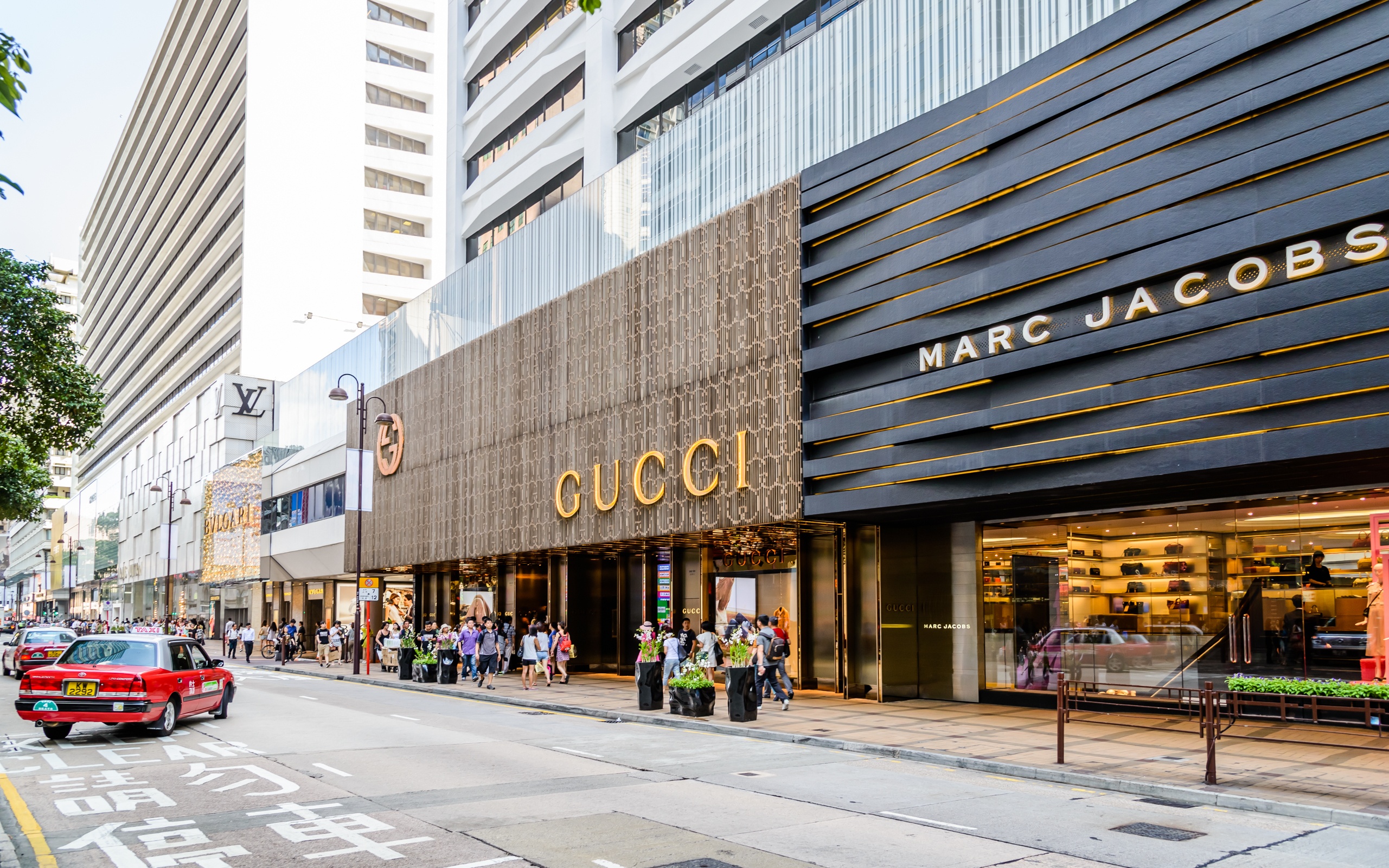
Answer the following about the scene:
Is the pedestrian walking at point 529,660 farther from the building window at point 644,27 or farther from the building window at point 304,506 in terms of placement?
the building window at point 304,506

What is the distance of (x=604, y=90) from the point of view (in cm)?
3469

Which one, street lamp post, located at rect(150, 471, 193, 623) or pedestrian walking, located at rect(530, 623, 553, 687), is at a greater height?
street lamp post, located at rect(150, 471, 193, 623)

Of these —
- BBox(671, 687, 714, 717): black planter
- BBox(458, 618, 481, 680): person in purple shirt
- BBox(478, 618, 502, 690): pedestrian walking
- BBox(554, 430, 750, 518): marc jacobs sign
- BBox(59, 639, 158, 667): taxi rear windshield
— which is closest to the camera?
BBox(59, 639, 158, 667): taxi rear windshield

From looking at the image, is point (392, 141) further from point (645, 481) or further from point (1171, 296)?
point (1171, 296)

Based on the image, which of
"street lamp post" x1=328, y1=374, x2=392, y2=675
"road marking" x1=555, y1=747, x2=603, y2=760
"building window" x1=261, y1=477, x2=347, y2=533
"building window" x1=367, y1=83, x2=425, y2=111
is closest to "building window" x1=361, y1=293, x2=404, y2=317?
"building window" x1=367, y1=83, x2=425, y2=111

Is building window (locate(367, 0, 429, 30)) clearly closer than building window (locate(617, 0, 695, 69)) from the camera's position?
No

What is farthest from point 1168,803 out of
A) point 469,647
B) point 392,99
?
point 392,99

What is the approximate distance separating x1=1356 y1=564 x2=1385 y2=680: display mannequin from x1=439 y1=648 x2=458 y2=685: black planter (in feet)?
68.5

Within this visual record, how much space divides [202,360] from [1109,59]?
79497 mm

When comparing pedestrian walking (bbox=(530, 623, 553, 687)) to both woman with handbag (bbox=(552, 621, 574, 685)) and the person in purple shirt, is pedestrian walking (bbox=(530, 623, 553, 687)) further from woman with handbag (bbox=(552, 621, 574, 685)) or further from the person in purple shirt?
the person in purple shirt

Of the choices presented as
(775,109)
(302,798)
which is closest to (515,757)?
(302,798)

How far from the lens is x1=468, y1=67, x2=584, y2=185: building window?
38.0 metres

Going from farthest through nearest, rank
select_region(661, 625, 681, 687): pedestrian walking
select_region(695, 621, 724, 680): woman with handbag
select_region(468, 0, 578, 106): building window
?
select_region(468, 0, 578, 106): building window → select_region(661, 625, 681, 687): pedestrian walking → select_region(695, 621, 724, 680): woman with handbag

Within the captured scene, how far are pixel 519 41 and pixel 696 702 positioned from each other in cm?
3084
